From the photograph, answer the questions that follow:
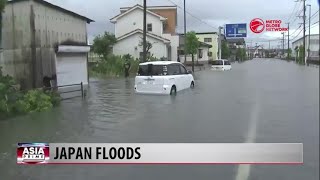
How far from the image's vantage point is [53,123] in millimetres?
11641

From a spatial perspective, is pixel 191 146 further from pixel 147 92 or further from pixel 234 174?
pixel 147 92

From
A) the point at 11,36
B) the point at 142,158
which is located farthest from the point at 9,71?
the point at 142,158

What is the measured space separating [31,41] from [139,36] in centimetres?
3482

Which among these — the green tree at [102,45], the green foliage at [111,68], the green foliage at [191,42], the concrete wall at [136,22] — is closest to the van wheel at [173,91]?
the green foliage at [111,68]

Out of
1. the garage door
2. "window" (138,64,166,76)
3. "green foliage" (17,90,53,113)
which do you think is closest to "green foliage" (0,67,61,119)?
"green foliage" (17,90,53,113)

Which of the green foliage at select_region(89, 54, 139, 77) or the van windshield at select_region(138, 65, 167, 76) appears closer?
the van windshield at select_region(138, 65, 167, 76)

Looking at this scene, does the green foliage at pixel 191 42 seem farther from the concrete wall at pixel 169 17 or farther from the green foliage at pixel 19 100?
the green foliage at pixel 19 100

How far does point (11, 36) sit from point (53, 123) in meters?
7.09

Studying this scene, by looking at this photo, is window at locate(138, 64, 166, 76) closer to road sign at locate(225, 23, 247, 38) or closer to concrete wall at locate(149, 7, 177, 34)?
road sign at locate(225, 23, 247, 38)

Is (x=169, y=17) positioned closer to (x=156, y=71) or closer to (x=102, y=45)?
(x=102, y=45)

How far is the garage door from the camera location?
19625 mm
